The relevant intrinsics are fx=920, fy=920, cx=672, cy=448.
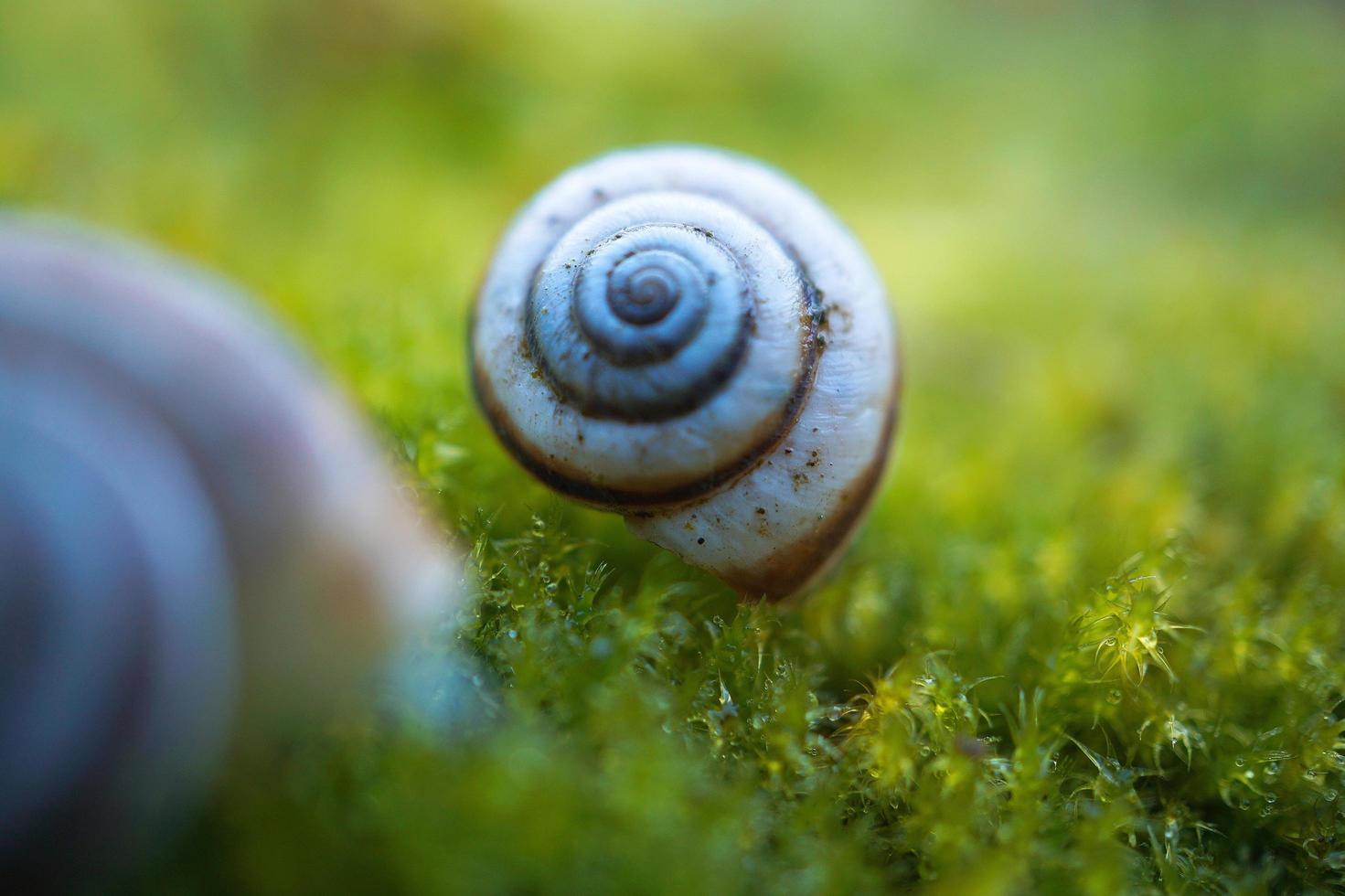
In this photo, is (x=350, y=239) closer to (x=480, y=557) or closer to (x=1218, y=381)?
(x=480, y=557)

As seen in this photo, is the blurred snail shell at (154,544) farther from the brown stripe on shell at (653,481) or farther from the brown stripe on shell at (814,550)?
the brown stripe on shell at (814,550)

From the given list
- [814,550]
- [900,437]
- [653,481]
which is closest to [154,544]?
[653,481]

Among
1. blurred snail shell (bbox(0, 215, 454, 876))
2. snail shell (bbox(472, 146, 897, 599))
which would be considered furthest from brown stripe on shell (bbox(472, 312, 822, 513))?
blurred snail shell (bbox(0, 215, 454, 876))

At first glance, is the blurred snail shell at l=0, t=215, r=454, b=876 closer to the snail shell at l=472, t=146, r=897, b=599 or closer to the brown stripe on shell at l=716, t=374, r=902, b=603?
the snail shell at l=472, t=146, r=897, b=599

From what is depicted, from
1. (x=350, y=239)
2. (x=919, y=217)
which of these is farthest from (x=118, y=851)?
(x=919, y=217)

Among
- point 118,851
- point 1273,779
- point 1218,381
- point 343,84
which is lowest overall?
point 1273,779

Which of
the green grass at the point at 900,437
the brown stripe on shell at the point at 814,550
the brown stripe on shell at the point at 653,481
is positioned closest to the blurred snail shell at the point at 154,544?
the green grass at the point at 900,437
